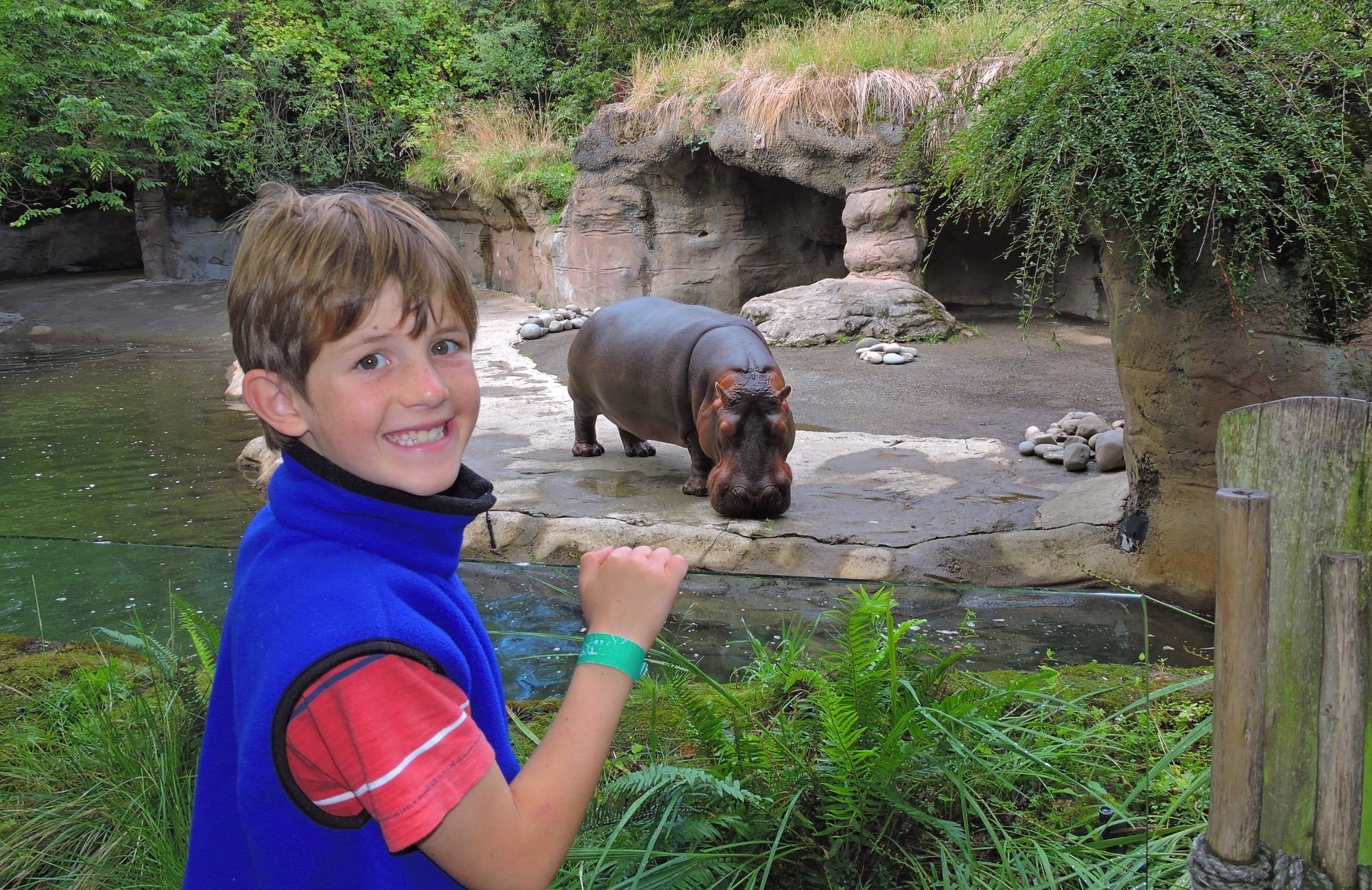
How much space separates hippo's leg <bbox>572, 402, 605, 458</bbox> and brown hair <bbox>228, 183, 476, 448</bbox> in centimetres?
581

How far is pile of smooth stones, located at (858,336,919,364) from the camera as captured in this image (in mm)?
10555

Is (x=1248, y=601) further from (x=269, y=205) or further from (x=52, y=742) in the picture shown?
(x=52, y=742)

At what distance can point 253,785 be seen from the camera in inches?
45.4

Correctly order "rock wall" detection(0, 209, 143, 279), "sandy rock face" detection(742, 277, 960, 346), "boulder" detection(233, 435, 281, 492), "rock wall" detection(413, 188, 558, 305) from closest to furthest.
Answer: "boulder" detection(233, 435, 281, 492) → "sandy rock face" detection(742, 277, 960, 346) → "rock wall" detection(413, 188, 558, 305) → "rock wall" detection(0, 209, 143, 279)

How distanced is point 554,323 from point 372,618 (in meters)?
12.5

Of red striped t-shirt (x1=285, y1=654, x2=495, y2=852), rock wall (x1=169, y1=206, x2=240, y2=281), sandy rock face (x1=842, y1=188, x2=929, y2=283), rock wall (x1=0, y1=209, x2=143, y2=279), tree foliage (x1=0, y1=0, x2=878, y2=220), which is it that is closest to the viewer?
red striped t-shirt (x1=285, y1=654, x2=495, y2=852)

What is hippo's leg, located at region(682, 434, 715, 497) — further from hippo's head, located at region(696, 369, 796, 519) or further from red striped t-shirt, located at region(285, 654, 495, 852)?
red striped t-shirt, located at region(285, 654, 495, 852)

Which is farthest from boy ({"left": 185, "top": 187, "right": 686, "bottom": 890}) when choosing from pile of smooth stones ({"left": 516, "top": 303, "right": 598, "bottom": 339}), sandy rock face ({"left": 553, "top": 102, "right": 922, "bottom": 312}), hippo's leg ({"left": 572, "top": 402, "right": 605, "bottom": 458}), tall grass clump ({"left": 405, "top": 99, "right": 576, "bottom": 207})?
tall grass clump ({"left": 405, "top": 99, "right": 576, "bottom": 207})

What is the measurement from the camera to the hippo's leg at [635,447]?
7.20 m

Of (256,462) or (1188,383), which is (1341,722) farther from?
(256,462)

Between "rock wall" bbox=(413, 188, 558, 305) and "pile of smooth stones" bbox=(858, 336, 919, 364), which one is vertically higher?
"rock wall" bbox=(413, 188, 558, 305)

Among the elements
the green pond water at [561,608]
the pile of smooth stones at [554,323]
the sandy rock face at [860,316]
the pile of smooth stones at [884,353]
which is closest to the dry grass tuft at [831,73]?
the sandy rock face at [860,316]

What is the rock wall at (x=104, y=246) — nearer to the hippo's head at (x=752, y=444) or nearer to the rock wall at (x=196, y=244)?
the rock wall at (x=196, y=244)

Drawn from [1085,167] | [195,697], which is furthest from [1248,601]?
[1085,167]
